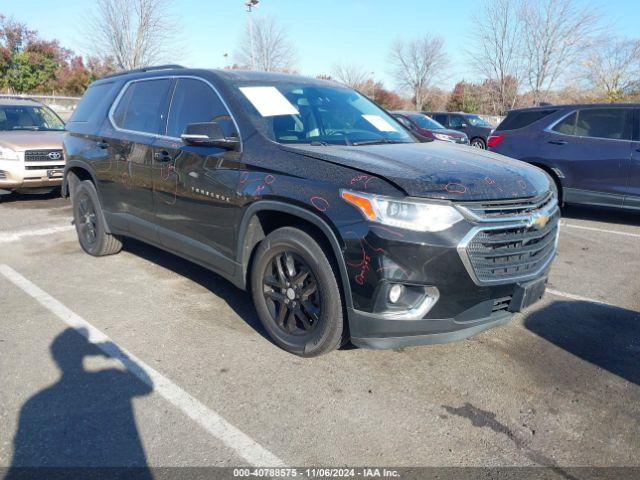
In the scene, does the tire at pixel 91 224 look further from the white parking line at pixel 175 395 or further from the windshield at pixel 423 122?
Result: the windshield at pixel 423 122

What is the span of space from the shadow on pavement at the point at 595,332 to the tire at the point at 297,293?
173 centimetres

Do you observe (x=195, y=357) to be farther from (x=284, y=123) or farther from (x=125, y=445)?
(x=284, y=123)

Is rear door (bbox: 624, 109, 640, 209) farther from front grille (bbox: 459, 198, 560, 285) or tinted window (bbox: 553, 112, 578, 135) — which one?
front grille (bbox: 459, 198, 560, 285)

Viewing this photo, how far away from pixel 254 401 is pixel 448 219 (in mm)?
1461

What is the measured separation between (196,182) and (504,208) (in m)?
2.17

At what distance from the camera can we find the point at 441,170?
3076 millimetres

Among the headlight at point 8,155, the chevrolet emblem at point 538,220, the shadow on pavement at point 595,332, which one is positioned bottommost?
the shadow on pavement at point 595,332

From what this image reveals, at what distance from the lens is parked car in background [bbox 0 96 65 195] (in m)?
8.29

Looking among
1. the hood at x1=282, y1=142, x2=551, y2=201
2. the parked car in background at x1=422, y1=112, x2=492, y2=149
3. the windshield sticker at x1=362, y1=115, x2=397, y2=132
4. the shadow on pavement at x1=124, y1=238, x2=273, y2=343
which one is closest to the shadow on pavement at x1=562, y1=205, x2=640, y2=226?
the windshield sticker at x1=362, y1=115, x2=397, y2=132

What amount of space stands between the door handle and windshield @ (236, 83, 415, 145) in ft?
2.67

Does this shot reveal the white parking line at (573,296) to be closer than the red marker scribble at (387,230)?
No

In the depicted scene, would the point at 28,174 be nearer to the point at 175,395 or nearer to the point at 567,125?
the point at 175,395

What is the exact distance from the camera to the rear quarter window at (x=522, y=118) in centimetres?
827

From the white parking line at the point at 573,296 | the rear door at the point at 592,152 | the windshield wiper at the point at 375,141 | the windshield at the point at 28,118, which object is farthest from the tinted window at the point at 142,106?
the rear door at the point at 592,152
